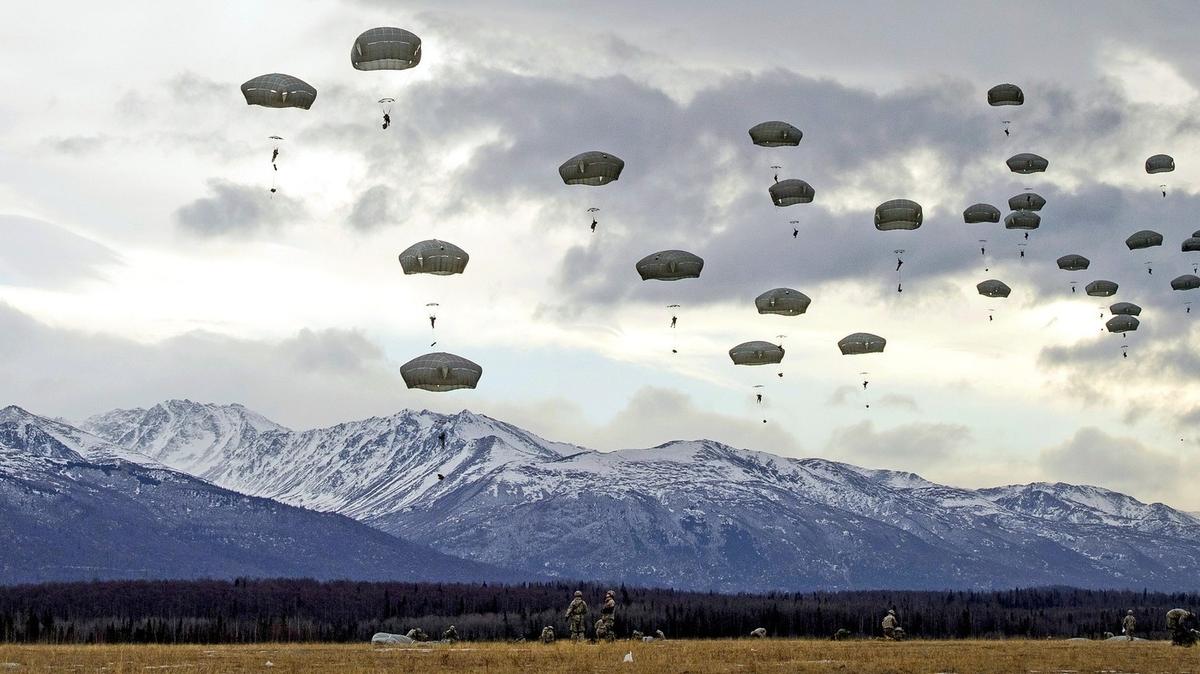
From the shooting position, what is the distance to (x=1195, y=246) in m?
148

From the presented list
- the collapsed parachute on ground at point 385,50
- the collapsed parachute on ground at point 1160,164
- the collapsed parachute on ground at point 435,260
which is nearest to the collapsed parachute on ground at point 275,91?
the collapsed parachute on ground at point 385,50

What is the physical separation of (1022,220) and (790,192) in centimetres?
2636

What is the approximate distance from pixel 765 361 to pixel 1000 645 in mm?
50492

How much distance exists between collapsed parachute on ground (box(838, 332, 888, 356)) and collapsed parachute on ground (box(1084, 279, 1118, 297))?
2582cm

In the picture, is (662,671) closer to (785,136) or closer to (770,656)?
(770,656)

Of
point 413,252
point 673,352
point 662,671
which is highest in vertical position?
point 413,252

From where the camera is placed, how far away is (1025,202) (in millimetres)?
148625

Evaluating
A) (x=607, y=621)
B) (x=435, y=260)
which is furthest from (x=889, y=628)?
(x=435, y=260)

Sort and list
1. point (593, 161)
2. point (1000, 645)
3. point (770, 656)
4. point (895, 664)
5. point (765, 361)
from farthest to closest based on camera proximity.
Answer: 1. point (765, 361)
2. point (593, 161)
3. point (1000, 645)
4. point (770, 656)
5. point (895, 664)

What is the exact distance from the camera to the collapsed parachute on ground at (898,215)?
5113 inches

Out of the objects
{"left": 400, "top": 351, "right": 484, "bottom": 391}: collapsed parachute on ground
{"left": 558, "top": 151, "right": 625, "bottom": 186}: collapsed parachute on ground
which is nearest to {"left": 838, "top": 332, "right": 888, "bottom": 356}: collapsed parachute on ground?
{"left": 558, "top": 151, "right": 625, "bottom": 186}: collapsed parachute on ground

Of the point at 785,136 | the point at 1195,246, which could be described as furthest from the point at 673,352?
the point at 1195,246

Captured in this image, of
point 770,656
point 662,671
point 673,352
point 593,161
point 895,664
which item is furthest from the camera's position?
point 593,161

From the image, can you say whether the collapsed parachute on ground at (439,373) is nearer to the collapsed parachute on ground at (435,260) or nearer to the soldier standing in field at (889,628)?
the collapsed parachute on ground at (435,260)
